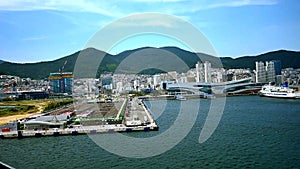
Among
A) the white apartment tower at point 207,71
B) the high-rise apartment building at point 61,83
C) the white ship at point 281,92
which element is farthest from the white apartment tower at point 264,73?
the high-rise apartment building at point 61,83

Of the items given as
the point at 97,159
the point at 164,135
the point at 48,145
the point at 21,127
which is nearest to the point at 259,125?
the point at 164,135

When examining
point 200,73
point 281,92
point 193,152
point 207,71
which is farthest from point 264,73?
point 193,152

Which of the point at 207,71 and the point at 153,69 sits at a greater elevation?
the point at 153,69

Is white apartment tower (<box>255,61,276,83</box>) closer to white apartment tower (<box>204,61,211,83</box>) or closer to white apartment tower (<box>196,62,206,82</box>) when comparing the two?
white apartment tower (<box>204,61,211,83</box>)

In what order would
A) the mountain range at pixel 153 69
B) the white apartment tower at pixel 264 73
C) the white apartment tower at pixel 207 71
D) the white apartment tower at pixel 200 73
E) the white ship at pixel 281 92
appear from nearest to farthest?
the white ship at pixel 281 92 → the white apartment tower at pixel 264 73 → the white apartment tower at pixel 207 71 → the white apartment tower at pixel 200 73 → the mountain range at pixel 153 69

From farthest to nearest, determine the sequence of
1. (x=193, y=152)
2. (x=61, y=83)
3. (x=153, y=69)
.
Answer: (x=153, y=69) → (x=61, y=83) → (x=193, y=152)

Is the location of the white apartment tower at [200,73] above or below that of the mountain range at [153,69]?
below

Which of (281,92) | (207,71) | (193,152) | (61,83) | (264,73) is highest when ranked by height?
(207,71)

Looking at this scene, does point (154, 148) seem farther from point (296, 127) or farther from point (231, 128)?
point (296, 127)

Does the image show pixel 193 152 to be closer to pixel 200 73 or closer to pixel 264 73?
pixel 264 73

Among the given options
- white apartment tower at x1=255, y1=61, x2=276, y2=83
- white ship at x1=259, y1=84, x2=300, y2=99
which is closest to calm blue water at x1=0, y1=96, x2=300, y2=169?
white ship at x1=259, y1=84, x2=300, y2=99

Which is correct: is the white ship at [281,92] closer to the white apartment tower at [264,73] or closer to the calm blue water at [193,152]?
the calm blue water at [193,152]

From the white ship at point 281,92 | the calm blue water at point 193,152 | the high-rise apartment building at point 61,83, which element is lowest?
the calm blue water at point 193,152
